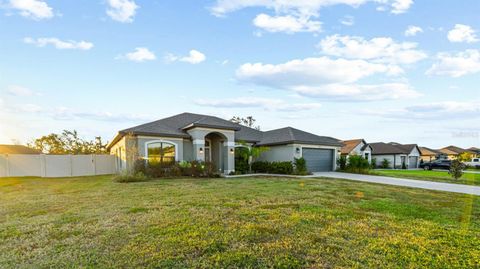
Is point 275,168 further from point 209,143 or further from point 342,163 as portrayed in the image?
point 342,163

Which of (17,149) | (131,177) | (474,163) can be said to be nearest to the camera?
(131,177)

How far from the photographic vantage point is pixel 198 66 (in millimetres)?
15484

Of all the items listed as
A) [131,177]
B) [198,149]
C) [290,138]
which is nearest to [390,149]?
[290,138]

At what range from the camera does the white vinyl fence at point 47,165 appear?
17.8m

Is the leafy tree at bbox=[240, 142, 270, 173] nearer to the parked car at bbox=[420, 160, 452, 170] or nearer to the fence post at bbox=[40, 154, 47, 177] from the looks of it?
the fence post at bbox=[40, 154, 47, 177]

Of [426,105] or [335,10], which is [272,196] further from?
[426,105]

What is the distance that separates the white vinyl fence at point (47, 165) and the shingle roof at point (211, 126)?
106 inches

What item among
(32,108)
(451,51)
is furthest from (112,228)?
(32,108)

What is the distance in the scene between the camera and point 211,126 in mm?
16922

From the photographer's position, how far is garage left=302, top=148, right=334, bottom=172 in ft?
66.8

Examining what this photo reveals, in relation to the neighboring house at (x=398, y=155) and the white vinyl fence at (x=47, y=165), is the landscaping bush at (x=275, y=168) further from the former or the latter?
the neighboring house at (x=398, y=155)

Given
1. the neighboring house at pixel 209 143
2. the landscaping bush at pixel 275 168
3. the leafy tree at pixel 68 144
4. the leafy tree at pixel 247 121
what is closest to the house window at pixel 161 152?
the neighboring house at pixel 209 143

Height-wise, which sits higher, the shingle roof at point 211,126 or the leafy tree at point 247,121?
the leafy tree at point 247,121

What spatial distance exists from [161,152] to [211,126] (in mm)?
3717
